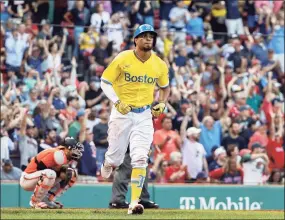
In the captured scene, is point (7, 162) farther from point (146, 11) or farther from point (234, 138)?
point (146, 11)

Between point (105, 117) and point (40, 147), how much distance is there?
1.61 metres

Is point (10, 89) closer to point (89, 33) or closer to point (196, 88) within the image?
point (89, 33)

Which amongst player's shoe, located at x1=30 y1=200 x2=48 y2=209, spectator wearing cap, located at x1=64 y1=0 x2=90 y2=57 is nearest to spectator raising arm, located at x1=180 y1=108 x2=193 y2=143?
spectator wearing cap, located at x1=64 y1=0 x2=90 y2=57

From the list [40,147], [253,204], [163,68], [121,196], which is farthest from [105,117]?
[163,68]


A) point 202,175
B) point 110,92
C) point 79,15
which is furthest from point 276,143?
point 110,92

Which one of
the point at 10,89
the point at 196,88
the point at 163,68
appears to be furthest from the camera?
the point at 196,88

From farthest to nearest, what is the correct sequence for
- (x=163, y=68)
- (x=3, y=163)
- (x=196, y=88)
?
A: (x=196, y=88), (x=3, y=163), (x=163, y=68)

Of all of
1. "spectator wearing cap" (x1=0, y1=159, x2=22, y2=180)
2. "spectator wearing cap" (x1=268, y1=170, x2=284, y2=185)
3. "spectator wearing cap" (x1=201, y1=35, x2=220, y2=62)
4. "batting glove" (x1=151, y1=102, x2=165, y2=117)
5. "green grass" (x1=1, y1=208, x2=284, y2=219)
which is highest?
"spectator wearing cap" (x1=201, y1=35, x2=220, y2=62)

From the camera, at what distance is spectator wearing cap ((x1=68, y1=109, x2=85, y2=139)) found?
1914 centimetres

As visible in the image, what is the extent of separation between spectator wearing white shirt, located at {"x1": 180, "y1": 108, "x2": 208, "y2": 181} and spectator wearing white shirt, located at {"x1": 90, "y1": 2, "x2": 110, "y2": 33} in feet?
12.2

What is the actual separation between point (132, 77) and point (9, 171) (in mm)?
5550

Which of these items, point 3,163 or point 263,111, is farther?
point 263,111

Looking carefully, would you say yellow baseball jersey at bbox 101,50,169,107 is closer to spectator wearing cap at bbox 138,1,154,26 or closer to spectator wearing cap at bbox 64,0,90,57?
spectator wearing cap at bbox 64,0,90,57

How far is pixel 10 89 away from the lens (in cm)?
1942
